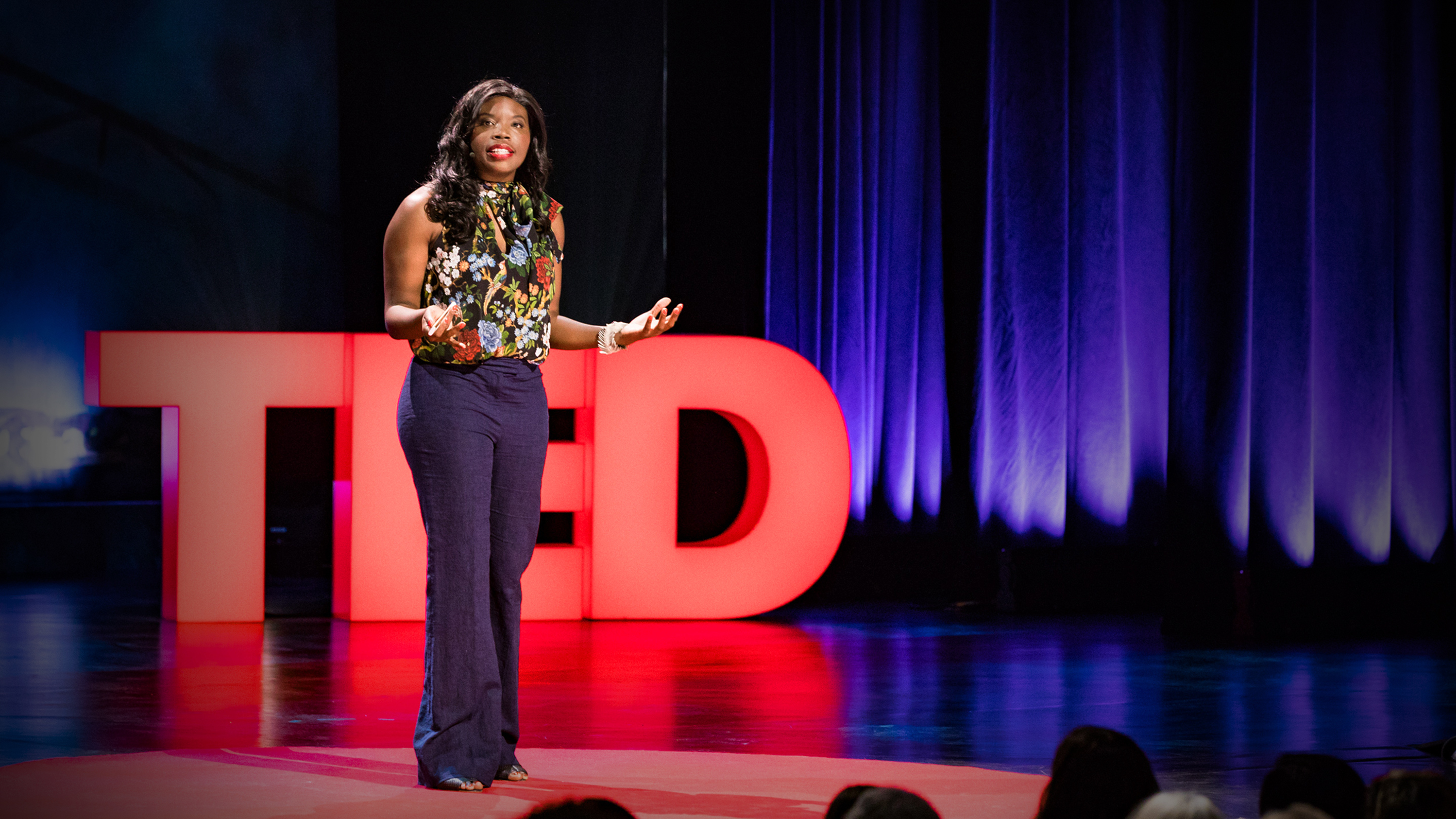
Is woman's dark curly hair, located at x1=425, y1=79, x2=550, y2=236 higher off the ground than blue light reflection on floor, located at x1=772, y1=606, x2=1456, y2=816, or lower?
higher

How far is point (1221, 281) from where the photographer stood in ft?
15.5

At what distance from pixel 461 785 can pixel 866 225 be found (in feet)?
11.5

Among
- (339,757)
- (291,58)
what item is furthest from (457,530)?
(291,58)

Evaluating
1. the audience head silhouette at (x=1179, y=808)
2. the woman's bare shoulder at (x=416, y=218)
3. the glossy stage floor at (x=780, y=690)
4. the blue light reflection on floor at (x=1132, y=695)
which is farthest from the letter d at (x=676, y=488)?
the audience head silhouette at (x=1179, y=808)

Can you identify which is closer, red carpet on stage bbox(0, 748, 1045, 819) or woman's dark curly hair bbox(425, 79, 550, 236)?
red carpet on stage bbox(0, 748, 1045, 819)

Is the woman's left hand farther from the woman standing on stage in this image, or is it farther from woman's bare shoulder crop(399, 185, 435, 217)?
woman's bare shoulder crop(399, 185, 435, 217)

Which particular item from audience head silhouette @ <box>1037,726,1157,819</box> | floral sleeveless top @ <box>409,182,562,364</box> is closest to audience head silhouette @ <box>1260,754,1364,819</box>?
audience head silhouette @ <box>1037,726,1157,819</box>

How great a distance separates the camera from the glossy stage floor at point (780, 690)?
2.84 m

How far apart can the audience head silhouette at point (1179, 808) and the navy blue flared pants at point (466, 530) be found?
1.40m

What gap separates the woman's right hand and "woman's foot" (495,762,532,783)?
2.46ft

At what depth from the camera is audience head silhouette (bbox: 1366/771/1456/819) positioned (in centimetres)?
117

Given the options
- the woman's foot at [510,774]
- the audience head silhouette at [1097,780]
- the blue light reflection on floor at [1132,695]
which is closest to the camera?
the audience head silhouette at [1097,780]

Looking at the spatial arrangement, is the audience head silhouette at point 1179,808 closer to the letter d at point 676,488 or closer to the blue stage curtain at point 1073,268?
the letter d at point 676,488

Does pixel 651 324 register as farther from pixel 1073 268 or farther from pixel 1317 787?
pixel 1073 268
